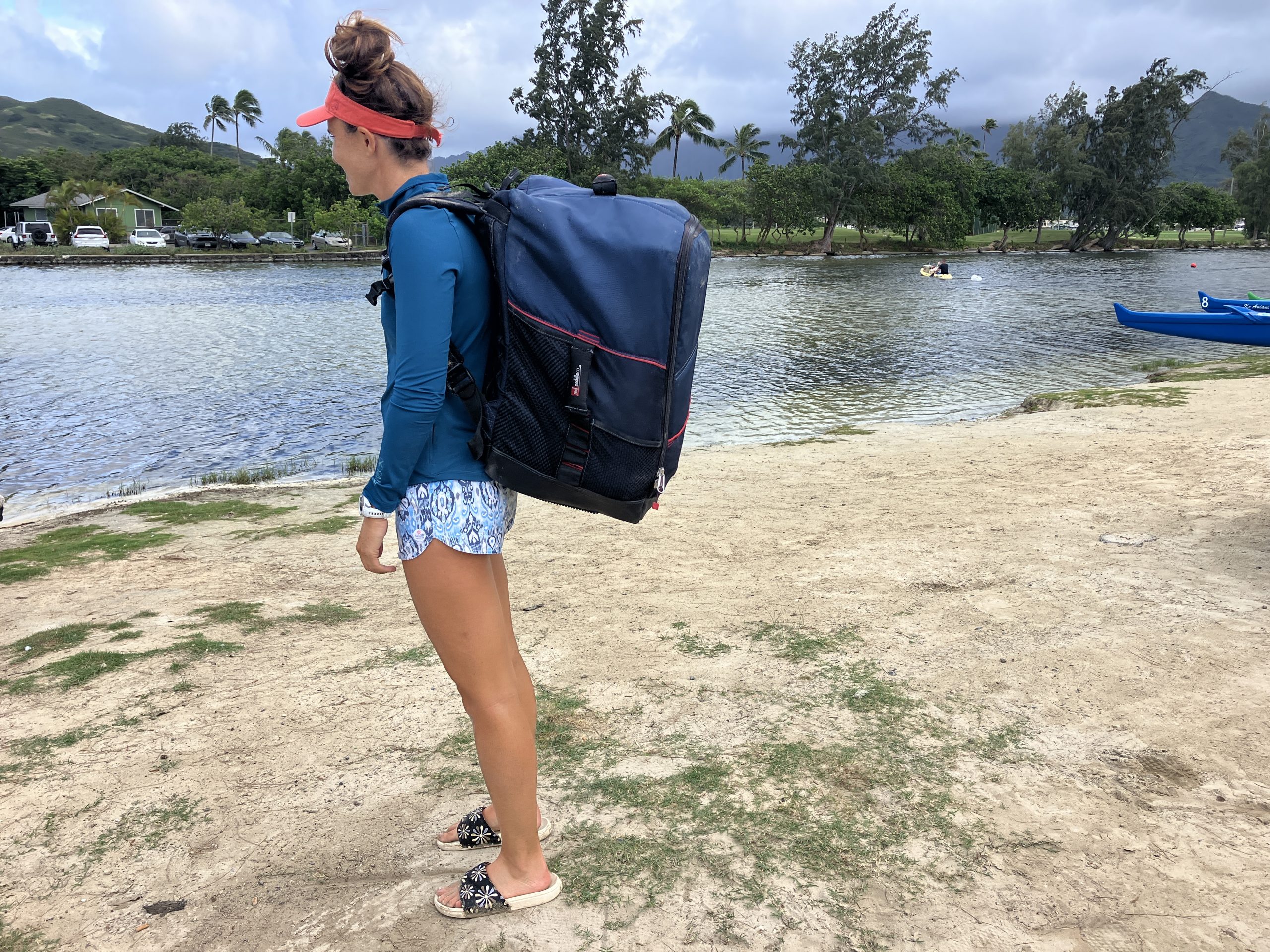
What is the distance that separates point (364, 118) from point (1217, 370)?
1654 centimetres

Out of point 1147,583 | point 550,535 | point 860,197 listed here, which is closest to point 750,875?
point 1147,583

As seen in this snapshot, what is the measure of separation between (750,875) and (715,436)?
10118 millimetres

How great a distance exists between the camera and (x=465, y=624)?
206 cm

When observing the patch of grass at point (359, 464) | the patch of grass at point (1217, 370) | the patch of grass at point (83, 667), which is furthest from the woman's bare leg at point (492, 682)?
the patch of grass at point (1217, 370)

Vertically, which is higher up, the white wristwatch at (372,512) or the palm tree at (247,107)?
the palm tree at (247,107)

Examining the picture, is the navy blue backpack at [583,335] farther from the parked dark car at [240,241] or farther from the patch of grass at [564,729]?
the parked dark car at [240,241]

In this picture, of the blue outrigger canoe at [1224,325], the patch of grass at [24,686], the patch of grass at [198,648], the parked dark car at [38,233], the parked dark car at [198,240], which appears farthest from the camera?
the parked dark car at [198,240]

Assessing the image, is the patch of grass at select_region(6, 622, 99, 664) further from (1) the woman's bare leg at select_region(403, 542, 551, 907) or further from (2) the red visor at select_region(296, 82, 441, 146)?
(2) the red visor at select_region(296, 82, 441, 146)

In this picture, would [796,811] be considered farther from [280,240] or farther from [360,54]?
[280,240]

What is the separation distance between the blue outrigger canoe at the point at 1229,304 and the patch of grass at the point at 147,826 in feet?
66.0

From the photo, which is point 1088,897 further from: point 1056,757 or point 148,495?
point 148,495

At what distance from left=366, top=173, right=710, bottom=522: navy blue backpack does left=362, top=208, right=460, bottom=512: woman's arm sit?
0.16 ft

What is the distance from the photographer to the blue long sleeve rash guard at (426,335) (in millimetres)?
1838

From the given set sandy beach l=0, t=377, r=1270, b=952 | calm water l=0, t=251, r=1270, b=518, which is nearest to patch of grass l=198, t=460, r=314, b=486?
calm water l=0, t=251, r=1270, b=518
